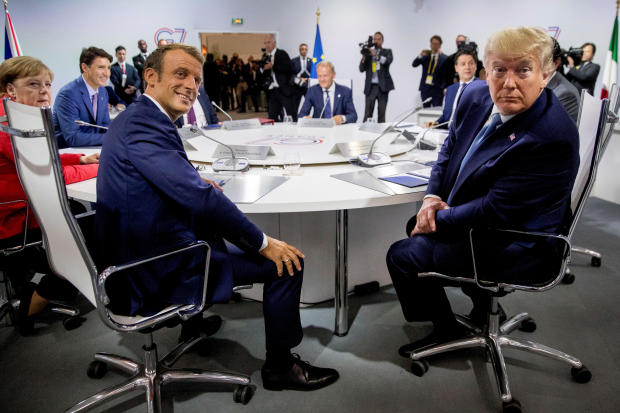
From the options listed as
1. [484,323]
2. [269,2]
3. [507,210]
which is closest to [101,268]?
[507,210]

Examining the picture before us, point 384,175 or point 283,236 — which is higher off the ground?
point 384,175

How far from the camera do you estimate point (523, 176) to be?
1.47m

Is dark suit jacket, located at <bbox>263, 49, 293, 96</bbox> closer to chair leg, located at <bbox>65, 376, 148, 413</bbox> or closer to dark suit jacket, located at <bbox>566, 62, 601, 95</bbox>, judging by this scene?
dark suit jacket, located at <bbox>566, 62, 601, 95</bbox>

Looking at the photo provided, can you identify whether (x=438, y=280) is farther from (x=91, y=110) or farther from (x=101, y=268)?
(x=91, y=110)

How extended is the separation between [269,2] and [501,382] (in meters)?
7.71

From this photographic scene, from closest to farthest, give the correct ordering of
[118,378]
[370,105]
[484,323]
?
[118,378] → [484,323] → [370,105]

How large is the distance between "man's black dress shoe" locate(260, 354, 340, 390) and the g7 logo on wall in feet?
23.0

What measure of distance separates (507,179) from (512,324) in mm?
894

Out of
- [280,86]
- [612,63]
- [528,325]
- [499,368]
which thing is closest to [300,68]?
[280,86]

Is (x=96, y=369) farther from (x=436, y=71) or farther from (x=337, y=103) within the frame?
(x=436, y=71)

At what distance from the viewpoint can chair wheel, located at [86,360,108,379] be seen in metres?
1.85

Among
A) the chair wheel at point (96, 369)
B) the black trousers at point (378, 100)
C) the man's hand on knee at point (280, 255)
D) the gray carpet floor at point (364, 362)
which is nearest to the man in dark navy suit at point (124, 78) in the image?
the black trousers at point (378, 100)

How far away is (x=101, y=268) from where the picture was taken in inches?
58.3

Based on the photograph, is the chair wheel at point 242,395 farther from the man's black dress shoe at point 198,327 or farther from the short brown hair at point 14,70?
the short brown hair at point 14,70
